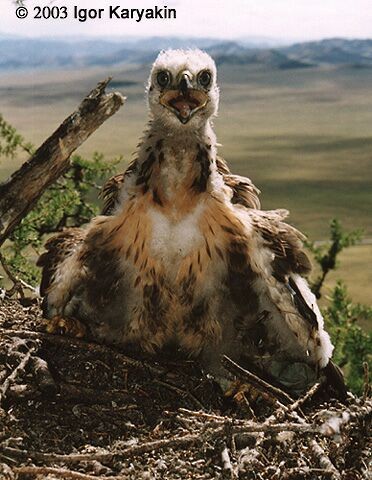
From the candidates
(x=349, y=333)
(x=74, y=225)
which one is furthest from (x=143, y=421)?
(x=349, y=333)

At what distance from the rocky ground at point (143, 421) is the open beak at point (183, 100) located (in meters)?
1.57

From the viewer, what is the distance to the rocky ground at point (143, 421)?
3.89 meters

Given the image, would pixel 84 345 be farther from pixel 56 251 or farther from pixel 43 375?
pixel 56 251

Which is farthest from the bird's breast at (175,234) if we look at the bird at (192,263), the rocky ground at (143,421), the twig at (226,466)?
the twig at (226,466)

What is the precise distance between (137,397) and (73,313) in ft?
2.47

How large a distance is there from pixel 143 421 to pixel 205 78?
2065 millimetres

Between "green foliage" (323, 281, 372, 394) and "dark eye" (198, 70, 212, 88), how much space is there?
5890 millimetres

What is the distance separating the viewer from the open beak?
5.08 metres

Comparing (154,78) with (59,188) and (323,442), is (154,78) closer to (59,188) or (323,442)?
(323,442)

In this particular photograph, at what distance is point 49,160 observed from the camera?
575 cm

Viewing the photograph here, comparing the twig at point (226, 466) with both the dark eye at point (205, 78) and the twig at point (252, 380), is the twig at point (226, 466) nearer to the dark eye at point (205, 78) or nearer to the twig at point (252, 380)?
the twig at point (252, 380)

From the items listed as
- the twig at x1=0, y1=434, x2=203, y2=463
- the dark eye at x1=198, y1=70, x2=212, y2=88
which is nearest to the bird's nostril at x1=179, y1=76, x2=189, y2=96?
the dark eye at x1=198, y1=70, x2=212, y2=88

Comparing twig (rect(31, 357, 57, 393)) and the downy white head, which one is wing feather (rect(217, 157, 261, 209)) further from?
twig (rect(31, 357, 57, 393))

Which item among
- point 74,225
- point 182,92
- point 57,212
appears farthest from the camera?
point 74,225
